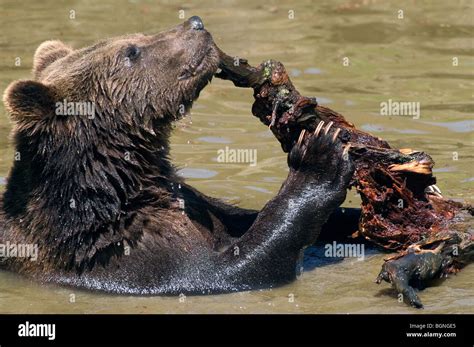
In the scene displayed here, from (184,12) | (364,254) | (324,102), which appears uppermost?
(184,12)

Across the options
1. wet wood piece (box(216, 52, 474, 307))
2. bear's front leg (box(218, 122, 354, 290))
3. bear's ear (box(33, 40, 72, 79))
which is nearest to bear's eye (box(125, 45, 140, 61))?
wet wood piece (box(216, 52, 474, 307))

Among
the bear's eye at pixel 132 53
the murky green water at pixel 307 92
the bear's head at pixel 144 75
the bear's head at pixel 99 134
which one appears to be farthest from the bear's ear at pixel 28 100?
the murky green water at pixel 307 92

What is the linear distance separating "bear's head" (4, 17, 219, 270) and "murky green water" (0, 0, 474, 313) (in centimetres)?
62

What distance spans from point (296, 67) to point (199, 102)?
2.16 m

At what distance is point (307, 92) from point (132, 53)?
6.53 metres

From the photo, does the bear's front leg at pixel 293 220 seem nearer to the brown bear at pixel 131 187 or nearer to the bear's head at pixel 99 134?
the brown bear at pixel 131 187

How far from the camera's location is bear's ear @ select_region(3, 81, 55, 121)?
8992mm

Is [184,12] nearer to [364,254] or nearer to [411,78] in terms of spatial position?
[411,78]

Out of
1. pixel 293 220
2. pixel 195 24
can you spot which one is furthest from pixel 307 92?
pixel 293 220

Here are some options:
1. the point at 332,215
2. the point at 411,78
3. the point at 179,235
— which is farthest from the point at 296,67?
the point at 179,235

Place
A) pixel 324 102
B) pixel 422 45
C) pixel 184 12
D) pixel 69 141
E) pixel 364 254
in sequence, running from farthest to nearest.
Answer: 1. pixel 184 12
2. pixel 422 45
3. pixel 324 102
4. pixel 364 254
5. pixel 69 141

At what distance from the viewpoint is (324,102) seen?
15422 mm

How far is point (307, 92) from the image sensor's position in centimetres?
1593

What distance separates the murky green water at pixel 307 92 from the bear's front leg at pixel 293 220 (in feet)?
0.64
